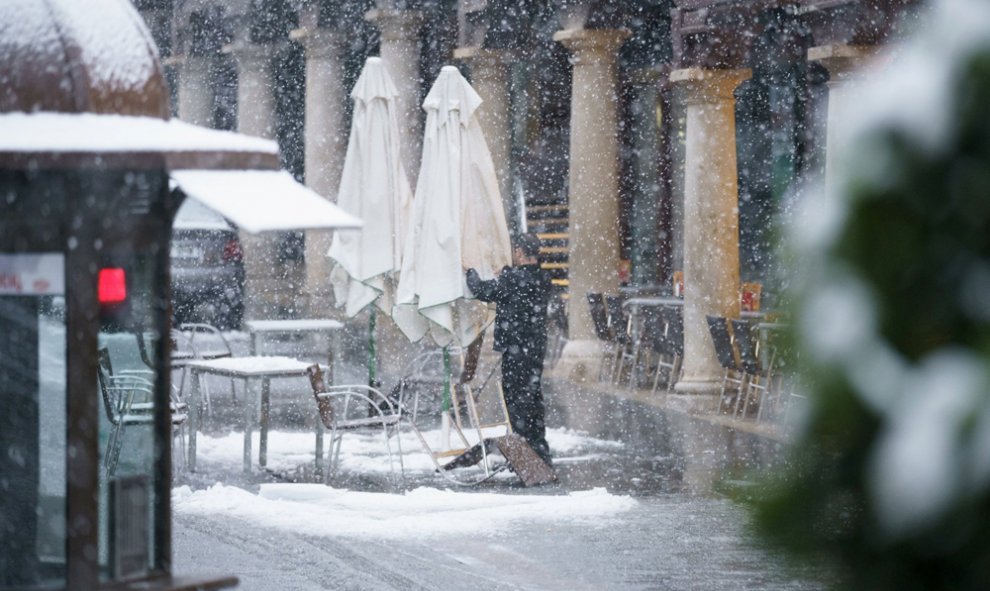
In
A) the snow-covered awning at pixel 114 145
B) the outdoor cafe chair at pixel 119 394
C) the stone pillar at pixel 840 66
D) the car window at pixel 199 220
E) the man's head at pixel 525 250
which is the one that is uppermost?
the stone pillar at pixel 840 66

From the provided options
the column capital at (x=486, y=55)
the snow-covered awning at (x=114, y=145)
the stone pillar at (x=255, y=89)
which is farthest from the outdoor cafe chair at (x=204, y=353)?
the stone pillar at (x=255, y=89)

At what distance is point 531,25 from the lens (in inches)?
686

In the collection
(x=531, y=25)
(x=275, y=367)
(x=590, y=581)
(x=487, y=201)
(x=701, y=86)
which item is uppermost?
(x=531, y=25)

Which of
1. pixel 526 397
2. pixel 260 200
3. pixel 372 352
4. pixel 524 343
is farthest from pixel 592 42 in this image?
pixel 260 200

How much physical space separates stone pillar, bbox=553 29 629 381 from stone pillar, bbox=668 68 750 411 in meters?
2.01

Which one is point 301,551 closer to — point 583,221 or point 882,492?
point 882,492

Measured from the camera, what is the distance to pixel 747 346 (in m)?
12.6

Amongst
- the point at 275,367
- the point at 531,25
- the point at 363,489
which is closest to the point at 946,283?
the point at 363,489

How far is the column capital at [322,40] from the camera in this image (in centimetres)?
2198

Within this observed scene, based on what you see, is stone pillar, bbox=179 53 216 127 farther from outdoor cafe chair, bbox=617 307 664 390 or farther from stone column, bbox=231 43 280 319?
outdoor cafe chair, bbox=617 307 664 390

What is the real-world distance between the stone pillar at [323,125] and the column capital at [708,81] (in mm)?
9049

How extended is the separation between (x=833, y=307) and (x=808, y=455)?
0.58 ft

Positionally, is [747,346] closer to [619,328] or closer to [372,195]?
[619,328]

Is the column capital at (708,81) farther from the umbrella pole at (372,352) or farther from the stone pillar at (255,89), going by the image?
the stone pillar at (255,89)
